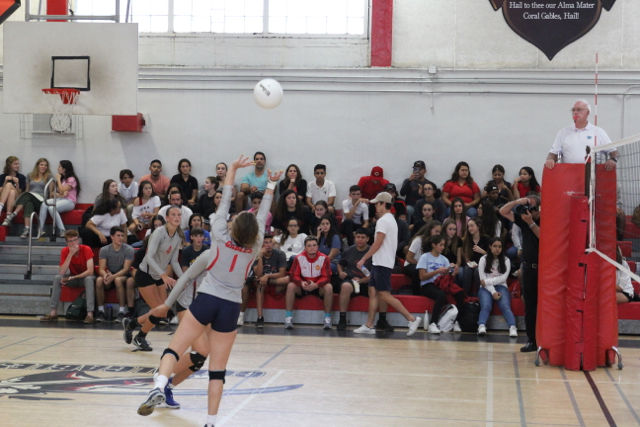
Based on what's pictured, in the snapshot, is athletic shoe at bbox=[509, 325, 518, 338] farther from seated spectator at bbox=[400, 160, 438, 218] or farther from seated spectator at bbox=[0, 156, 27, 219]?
seated spectator at bbox=[0, 156, 27, 219]

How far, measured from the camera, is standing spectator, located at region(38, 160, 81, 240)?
575 inches

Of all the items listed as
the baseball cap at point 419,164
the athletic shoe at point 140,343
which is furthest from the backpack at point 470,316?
the athletic shoe at point 140,343

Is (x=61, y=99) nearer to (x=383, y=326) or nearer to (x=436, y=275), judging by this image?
(x=383, y=326)

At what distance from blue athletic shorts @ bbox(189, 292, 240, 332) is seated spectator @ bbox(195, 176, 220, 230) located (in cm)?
869

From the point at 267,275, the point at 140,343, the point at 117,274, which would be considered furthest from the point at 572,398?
the point at 117,274

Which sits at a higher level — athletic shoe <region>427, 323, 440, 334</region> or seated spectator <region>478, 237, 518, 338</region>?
seated spectator <region>478, 237, 518, 338</region>

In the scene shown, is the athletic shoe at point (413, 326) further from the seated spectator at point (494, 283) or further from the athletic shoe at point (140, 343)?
the athletic shoe at point (140, 343)

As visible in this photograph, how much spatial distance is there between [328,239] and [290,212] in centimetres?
108

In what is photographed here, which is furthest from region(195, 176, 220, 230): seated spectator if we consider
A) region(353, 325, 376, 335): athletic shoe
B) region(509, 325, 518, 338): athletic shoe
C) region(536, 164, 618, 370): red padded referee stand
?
region(536, 164, 618, 370): red padded referee stand

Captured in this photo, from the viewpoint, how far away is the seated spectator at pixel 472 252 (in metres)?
11.8

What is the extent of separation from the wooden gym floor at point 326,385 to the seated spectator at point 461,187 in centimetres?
440

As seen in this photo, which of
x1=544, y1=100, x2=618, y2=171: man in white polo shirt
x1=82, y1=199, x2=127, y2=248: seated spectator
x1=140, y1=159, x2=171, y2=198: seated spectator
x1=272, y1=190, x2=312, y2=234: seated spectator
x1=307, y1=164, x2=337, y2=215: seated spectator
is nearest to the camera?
x1=544, y1=100, x2=618, y2=171: man in white polo shirt

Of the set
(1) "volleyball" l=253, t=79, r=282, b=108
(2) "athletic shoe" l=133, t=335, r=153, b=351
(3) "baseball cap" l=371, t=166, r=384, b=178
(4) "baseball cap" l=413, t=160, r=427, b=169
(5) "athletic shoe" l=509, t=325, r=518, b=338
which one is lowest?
(5) "athletic shoe" l=509, t=325, r=518, b=338

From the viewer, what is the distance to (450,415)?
6262 millimetres
